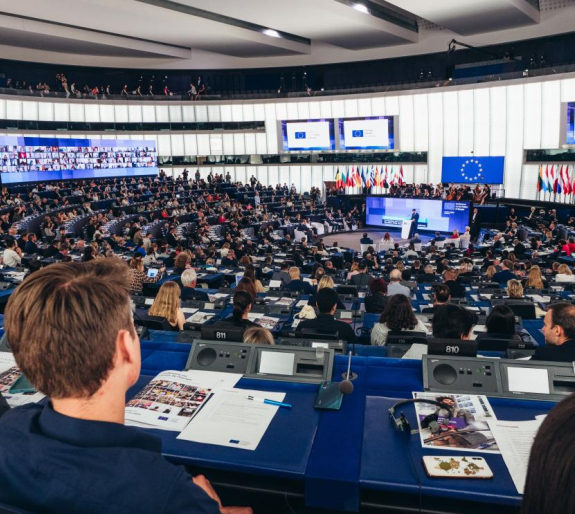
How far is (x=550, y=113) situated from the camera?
21.6 m

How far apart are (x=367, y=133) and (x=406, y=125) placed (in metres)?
2.38

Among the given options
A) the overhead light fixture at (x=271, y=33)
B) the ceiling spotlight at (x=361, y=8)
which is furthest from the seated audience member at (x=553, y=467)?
the overhead light fixture at (x=271, y=33)

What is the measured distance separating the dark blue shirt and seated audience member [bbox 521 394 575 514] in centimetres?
71

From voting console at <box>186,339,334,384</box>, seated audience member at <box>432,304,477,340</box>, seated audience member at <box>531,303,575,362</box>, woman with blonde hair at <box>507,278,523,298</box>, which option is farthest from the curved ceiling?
voting console at <box>186,339,334,384</box>

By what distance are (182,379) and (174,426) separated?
417 mm

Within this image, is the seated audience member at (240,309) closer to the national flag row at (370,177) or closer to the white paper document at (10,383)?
the white paper document at (10,383)

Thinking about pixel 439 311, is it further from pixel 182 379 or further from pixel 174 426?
pixel 174 426

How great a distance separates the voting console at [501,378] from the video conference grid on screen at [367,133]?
25184mm

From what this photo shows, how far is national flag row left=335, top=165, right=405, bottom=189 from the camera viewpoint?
28062 mm

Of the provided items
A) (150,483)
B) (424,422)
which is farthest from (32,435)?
(424,422)

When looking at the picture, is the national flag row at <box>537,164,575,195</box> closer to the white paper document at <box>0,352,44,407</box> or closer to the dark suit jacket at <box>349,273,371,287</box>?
the dark suit jacket at <box>349,273,371,287</box>

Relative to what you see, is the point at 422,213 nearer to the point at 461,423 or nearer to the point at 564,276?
the point at 564,276

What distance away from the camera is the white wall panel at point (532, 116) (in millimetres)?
A: 22141

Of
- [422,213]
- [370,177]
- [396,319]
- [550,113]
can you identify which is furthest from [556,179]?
[396,319]
